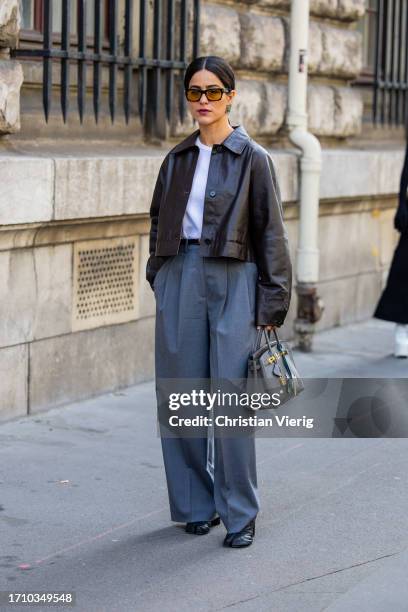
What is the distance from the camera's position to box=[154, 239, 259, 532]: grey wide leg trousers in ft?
16.5

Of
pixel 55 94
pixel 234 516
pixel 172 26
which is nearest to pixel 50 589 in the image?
pixel 234 516

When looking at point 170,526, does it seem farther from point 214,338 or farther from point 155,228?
point 155,228

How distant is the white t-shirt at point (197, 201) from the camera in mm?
5062

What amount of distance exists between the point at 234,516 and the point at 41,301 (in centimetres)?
241

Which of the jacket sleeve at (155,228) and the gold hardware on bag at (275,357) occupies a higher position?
the jacket sleeve at (155,228)

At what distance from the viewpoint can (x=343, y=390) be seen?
8328 millimetres

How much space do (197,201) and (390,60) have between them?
7.10 metres

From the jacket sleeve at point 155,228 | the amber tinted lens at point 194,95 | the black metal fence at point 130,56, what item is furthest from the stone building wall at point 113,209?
the amber tinted lens at point 194,95

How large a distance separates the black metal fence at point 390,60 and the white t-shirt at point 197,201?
21.2ft

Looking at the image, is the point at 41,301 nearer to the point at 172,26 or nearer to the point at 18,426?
the point at 18,426

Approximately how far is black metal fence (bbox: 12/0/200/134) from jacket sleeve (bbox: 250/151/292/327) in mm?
2487

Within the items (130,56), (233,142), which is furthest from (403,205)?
(233,142)

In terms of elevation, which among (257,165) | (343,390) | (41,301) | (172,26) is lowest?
(343,390)

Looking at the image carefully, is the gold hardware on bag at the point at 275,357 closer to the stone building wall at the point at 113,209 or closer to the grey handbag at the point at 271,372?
the grey handbag at the point at 271,372
